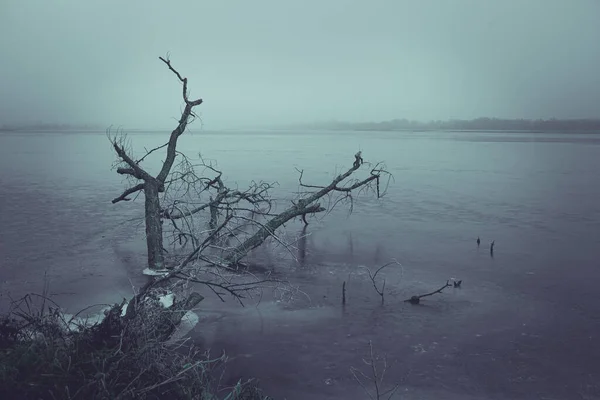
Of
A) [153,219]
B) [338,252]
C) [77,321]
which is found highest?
[153,219]

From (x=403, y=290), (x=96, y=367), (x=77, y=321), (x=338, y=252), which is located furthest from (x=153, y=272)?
(x=96, y=367)

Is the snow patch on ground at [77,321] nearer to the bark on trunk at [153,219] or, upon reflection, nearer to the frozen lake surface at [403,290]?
the frozen lake surface at [403,290]

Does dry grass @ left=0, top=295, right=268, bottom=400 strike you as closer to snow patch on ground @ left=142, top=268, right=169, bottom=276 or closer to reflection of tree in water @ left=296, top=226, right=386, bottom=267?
snow patch on ground @ left=142, top=268, right=169, bottom=276

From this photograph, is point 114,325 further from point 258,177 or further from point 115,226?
point 258,177

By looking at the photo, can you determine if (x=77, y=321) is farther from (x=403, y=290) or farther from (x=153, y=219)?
(x=403, y=290)

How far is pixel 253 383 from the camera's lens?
6668mm

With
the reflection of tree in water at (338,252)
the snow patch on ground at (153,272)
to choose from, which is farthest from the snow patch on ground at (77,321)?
the reflection of tree in water at (338,252)

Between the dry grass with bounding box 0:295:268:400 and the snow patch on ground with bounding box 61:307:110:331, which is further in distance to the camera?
the snow patch on ground with bounding box 61:307:110:331

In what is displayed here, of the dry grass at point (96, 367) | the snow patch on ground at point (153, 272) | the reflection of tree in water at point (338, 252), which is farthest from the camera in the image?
the reflection of tree in water at point (338, 252)

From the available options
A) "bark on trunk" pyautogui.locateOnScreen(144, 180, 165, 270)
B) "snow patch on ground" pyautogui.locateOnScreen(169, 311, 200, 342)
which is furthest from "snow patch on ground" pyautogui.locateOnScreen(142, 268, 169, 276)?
"snow patch on ground" pyautogui.locateOnScreen(169, 311, 200, 342)

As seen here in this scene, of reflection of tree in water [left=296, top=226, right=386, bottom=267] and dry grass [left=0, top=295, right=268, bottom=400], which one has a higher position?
dry grass [left=0, top=295, right=268, bottom=400]

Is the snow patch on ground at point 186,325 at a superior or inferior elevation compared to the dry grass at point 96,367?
inferior

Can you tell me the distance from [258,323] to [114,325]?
320 cm

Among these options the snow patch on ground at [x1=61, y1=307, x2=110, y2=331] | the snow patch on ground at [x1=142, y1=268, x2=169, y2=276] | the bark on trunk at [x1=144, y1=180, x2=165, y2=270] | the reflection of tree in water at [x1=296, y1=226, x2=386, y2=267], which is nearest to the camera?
the snow patch on ground at [x1=61, y1=307, x2=110, y2=331]
